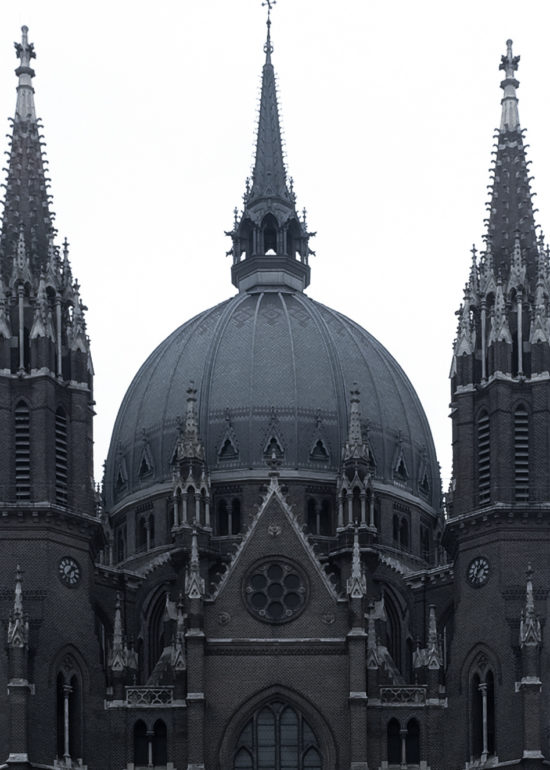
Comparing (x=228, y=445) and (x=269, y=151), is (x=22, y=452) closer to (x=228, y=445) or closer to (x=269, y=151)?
(x=228, y=445)

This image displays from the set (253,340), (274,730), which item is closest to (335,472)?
(253,340)

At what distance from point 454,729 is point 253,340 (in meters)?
22.7

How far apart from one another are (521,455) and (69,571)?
17767 mm

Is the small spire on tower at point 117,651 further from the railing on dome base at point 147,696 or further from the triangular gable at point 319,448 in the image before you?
the triangular gable at point 319,448

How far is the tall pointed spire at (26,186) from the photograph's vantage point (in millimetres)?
116875

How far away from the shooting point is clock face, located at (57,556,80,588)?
110625mm

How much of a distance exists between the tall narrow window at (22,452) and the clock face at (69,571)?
279 cm

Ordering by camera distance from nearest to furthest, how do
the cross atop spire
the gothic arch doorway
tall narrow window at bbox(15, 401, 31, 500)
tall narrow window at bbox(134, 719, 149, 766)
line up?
tall narrow window at bbox(134, 719, 149, 766) < the gothic arch doorway < tall narrow window at bbox(15, 401, 31, 500) < the cross atop spire

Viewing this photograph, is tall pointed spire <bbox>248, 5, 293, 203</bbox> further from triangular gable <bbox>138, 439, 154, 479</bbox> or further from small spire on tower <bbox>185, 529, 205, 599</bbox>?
small spire on tower <bbox>185, 529, 205, 599</bbox>

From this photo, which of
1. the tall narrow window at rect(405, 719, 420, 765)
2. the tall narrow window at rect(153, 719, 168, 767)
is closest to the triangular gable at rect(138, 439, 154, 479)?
the tall narrow window at rect(153, 719, 168, 767)

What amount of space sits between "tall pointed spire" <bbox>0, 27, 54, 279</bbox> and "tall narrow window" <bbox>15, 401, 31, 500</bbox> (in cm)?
638

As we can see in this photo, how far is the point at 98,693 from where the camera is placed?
110 m

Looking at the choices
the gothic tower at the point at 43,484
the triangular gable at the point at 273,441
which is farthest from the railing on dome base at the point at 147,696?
the triangular gable at the point at 273,441

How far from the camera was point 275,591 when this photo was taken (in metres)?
112
